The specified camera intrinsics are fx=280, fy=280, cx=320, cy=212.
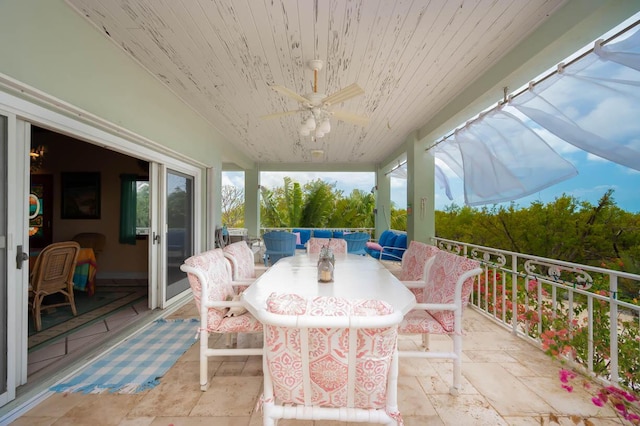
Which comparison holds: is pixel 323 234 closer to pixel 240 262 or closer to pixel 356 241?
pixel 356 241

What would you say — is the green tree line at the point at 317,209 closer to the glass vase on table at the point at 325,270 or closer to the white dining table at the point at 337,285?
the white dining table at the point at 337,285

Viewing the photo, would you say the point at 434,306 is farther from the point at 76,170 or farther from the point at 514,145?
the point at 76,170

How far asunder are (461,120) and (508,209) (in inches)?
78.6

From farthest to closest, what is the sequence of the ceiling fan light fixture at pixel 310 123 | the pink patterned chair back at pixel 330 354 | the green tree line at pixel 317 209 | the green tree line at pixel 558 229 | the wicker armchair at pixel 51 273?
1. the green tree line at pixel 317 209
2. the green tree line at pixel 558 229
3. the wicker armchair at pixel 51 273
4. the ceiling fan light fixture at pixel 310 123
5. the pink patterned chair back at pixel 330 354

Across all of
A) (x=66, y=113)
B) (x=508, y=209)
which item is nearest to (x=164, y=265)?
(x=66, y=113)

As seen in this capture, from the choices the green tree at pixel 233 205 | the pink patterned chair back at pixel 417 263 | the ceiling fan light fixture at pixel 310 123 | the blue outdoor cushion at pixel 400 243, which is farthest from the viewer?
the green tree at pixel 233 205

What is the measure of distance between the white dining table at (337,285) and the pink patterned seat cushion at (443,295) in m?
0.27

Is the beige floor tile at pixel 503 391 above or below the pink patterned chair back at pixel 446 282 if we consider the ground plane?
below

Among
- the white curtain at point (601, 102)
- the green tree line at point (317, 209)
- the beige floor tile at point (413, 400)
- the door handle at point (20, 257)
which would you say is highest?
the white curtain at point (601, 102)

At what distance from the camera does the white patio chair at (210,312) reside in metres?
1.81

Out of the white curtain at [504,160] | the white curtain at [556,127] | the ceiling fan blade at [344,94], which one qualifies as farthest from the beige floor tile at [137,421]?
the white curtain at [504,160]

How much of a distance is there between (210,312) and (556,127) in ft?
9.33

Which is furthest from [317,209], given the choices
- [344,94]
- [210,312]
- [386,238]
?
[210,312]

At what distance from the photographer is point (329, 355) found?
1004 mm
